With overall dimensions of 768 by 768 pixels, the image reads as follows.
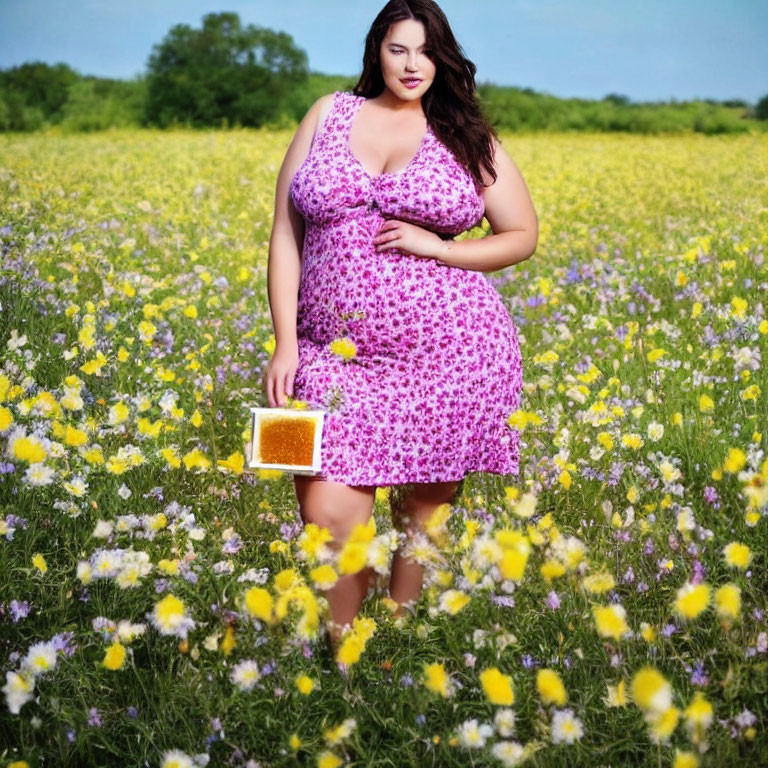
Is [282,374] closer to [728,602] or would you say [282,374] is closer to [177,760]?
[177,760]

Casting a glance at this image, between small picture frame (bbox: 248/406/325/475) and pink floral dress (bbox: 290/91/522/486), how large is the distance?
0.50 feet

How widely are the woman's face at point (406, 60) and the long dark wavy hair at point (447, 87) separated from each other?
0.06 ft

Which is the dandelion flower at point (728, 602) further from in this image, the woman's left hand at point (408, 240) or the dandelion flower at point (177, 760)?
the woman's left hand at point (408, 240)

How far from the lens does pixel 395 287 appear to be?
8.54 ft

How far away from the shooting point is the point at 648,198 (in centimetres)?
994

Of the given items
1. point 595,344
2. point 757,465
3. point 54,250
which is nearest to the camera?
point 757,465

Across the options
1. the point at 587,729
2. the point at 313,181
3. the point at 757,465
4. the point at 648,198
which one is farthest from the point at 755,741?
the point at 648,198

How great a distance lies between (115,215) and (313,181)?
5.51 m

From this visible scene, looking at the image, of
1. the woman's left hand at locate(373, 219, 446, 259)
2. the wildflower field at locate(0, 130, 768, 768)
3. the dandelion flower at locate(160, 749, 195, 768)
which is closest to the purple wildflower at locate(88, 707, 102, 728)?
the wildflower field at locate(0, 130, 768, 768)

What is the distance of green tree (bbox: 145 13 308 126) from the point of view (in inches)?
1200

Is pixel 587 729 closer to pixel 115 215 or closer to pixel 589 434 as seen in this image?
pixel 589 434

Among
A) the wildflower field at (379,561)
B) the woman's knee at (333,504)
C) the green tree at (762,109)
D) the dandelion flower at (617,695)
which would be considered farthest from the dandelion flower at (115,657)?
the green tree at (762,109)

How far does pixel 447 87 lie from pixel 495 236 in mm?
440

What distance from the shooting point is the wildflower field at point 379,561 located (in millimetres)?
1934
